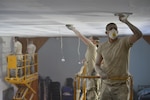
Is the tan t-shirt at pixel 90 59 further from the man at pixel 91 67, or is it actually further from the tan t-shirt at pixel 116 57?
the tan t-shirt at pixel 116 57

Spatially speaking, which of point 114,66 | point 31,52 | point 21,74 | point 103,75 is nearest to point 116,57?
point 114,66

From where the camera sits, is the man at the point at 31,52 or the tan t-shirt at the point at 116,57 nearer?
the tan t-shirt at the point at 116,57

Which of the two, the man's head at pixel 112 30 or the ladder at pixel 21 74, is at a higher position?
the man's head at pixel 112 30

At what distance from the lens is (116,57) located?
2.35 m

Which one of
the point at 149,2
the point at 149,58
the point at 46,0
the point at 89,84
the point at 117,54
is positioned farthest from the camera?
the point at 149,58

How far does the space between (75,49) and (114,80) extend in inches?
219

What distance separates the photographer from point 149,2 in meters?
1.56

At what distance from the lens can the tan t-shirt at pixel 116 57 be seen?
233 centimetres

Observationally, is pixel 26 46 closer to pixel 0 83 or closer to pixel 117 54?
pixel 0 83

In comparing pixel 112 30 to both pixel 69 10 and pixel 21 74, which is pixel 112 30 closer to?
pixel 69 10

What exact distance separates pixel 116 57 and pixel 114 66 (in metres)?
0.09

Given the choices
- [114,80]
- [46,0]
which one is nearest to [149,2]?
[46,0]

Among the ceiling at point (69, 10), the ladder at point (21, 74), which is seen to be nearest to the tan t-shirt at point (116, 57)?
the ceiling at point (69, 10)

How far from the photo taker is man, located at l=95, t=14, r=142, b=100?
232 cm
